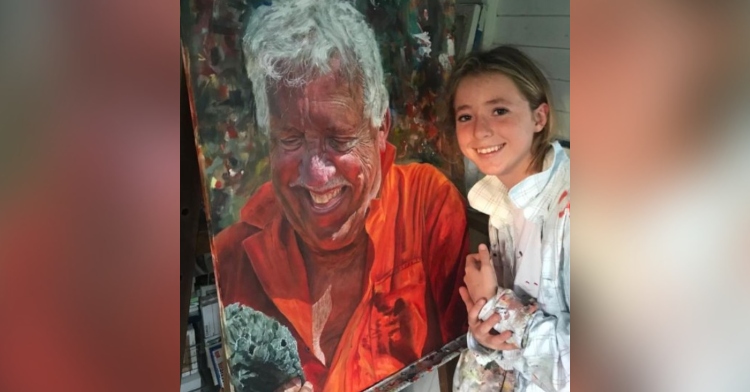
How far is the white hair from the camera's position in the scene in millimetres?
891

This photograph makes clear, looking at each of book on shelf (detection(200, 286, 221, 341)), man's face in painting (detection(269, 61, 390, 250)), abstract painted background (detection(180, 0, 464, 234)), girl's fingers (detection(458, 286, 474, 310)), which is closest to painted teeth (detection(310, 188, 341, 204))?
man's face in painting (detection(269, 61, 390, 250))

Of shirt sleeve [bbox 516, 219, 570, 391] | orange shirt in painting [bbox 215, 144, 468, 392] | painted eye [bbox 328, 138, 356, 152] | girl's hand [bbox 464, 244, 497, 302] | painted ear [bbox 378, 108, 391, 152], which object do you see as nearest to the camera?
orange shirt in painting [bbox 215, 144, 468, 392]

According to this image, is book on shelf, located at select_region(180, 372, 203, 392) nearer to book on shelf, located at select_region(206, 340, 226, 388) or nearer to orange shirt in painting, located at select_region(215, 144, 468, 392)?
book on shelf, located at select_region(206, 340, 226, 388)

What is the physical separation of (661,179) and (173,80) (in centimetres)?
63

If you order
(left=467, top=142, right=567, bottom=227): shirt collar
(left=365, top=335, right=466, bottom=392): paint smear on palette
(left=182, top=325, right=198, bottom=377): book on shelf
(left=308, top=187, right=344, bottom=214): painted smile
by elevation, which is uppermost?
(left=308, top=187, right=344, bottom=214): painted smile

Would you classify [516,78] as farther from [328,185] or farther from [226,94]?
[226,94]

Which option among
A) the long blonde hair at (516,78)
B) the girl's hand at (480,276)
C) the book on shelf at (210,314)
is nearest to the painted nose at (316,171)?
the book on shelf at (210,314)

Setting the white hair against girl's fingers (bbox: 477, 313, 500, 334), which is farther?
girl's fingers (bbox: 477, 313, 500, 334)

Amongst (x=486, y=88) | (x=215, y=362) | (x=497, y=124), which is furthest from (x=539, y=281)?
(x=215, y=362)

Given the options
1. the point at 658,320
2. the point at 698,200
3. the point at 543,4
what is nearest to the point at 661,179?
the point at 698,200

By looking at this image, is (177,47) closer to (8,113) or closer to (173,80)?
(173,80)

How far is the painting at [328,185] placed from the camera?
0.86 metres

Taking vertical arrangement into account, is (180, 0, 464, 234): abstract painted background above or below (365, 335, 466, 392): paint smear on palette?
above

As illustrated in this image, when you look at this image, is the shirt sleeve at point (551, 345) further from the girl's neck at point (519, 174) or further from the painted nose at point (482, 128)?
the painted nose at point (482, 128)
